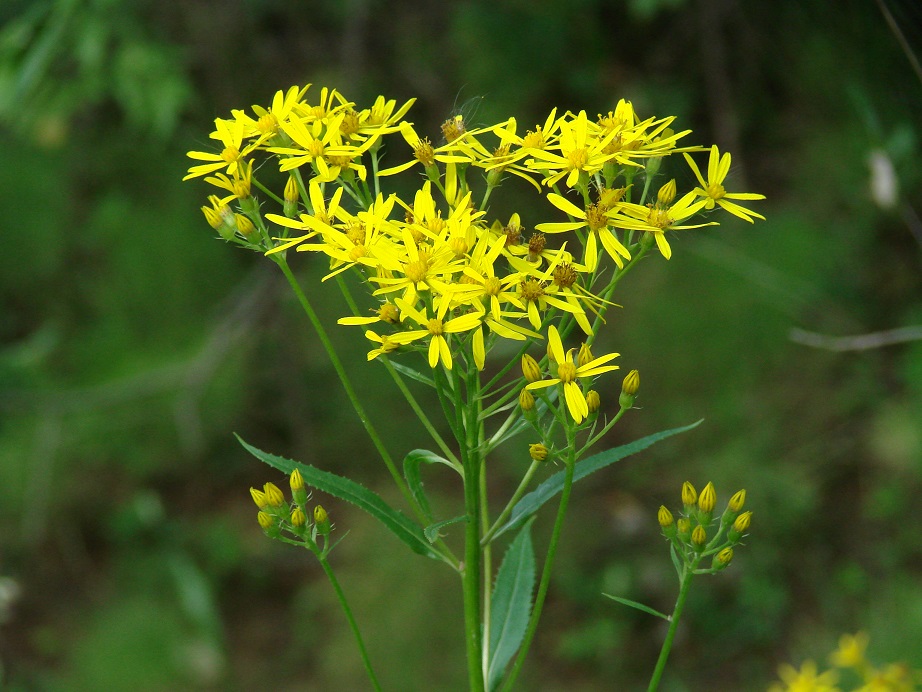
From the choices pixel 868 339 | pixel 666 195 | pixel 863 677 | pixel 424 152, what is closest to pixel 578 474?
pixel 666 195

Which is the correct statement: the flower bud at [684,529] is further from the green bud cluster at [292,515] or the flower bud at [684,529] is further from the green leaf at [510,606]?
the green bud cluster at [292,515]

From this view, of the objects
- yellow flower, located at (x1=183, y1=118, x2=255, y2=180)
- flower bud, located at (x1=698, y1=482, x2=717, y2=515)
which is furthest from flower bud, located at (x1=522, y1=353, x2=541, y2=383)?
yellow flower, located at (x1=183, y1=118, x2=255, y2=180)

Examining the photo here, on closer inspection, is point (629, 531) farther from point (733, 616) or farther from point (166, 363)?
point (166, 363)

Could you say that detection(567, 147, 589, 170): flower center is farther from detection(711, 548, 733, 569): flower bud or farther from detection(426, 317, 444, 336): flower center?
detection(711, 548, 733, 569): flower bud

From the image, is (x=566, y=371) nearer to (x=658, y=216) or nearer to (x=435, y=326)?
(x=435, y=326)

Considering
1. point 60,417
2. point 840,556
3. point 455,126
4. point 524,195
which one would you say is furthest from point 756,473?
point 60,417

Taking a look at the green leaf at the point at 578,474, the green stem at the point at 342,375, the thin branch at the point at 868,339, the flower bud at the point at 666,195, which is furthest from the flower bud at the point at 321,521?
the thin branch at the point at 868,339
